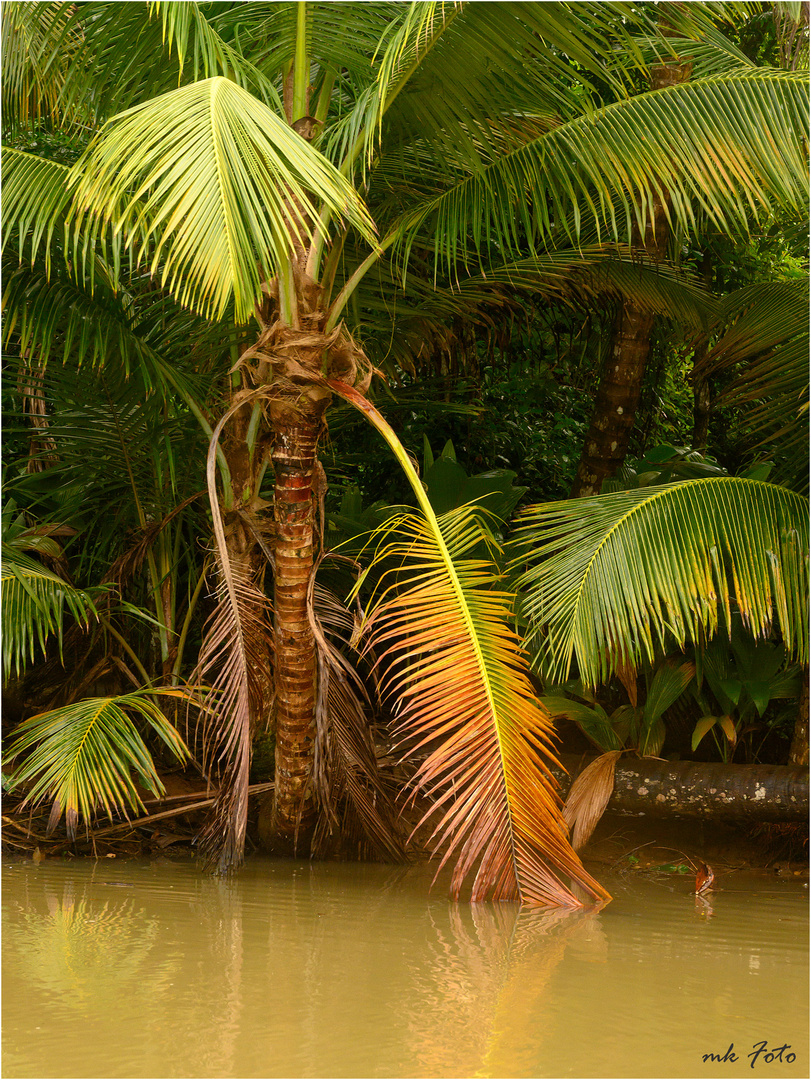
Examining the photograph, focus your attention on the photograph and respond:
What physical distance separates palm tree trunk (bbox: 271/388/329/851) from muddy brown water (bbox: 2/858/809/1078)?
18.4 inches

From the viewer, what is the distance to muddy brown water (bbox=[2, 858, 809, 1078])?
222cm

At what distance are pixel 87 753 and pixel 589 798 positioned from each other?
2.26 meters

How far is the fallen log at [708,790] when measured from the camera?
4223 millimetres

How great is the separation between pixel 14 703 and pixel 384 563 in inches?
90.7

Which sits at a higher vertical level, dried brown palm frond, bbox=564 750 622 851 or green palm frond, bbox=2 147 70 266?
green palm frond, bbox=2 147 70 266

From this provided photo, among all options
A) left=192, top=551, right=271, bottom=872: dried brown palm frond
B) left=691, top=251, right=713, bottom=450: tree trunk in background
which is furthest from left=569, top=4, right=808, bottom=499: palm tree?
left=192, top=551, right=271, bottom=872: dried brown palm frond

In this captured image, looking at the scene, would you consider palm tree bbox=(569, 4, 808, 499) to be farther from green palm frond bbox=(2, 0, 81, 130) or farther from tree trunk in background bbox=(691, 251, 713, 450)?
green palm frond bbox=(2, 0, 81, 130)

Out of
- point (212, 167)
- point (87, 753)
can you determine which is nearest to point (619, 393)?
point (212, 167)

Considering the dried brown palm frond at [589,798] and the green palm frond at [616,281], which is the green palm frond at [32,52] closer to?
the green palm frond at [616,281]

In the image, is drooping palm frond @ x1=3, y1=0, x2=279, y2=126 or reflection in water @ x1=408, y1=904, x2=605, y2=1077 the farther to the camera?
drooping palm frond @ x1=3, y1=0, x2=279, y2=126

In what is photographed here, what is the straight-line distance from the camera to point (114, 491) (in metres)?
5.30

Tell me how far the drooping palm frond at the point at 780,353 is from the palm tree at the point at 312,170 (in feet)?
2.77

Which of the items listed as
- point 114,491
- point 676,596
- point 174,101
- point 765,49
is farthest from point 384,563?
point 765,49

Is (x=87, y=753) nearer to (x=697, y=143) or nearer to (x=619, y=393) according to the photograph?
(x=697, y=143)
